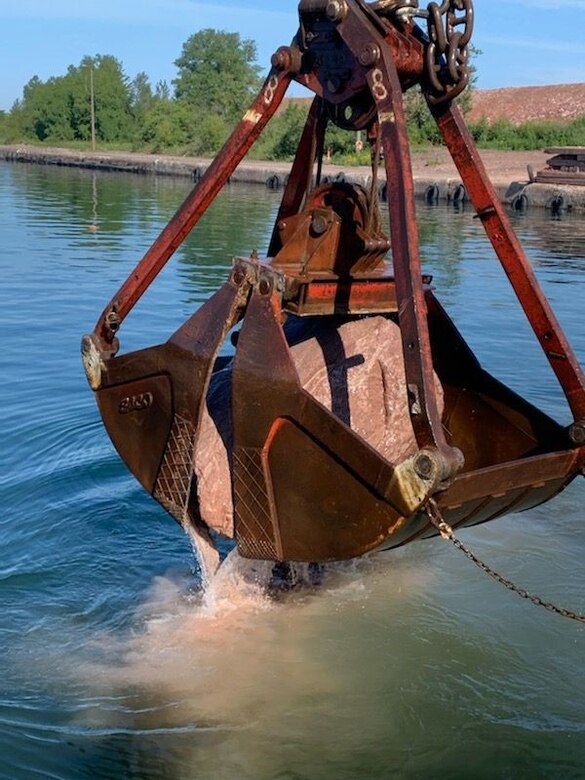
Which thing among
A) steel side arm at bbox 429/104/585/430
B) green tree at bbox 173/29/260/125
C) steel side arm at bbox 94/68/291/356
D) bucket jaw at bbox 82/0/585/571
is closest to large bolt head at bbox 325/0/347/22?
bucket jaw at bbox 82/0/585/571

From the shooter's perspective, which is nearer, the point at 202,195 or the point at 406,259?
the point at 406,259

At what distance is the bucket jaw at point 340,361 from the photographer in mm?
3912

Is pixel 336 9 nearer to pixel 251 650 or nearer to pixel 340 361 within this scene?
pixel 340 361

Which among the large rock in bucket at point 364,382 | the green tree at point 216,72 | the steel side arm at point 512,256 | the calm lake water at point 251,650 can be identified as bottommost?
the calm lake water at point 251,650

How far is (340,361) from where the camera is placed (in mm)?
5164

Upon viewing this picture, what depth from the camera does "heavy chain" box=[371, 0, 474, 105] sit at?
4363mm

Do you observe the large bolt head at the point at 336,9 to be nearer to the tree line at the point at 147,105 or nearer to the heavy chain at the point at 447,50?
the heavy chain at the point at 447,50

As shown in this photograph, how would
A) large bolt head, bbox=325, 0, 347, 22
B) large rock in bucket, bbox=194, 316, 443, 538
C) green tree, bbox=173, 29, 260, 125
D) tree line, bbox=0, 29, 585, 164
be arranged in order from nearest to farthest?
large bolt head, bbox=325, 0, 347, 22 < large rock in bucket, bbox=194, 316, 443, 538 < tree line, bbox=0, 29, 585, 164 < green tree, bbox=173, 29, 260, 125

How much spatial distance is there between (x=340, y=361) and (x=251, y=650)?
1.64 metres

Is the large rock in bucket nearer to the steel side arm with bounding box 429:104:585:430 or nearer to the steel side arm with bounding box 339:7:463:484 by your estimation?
the steel side arm with bounding box 429:104:585:430

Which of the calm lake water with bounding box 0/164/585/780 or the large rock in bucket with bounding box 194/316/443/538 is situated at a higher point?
the large rock in bucket with bounding box 194/316/443/538

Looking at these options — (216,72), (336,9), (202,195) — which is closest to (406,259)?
(336,9)

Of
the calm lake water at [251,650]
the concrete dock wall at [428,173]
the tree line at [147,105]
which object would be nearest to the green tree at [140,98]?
the tree line at [147,105]

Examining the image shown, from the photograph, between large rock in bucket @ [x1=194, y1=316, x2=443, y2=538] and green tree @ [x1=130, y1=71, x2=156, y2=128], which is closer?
large rock in bucket @ [x1=194, y1=316, x2=443, y2=538]
